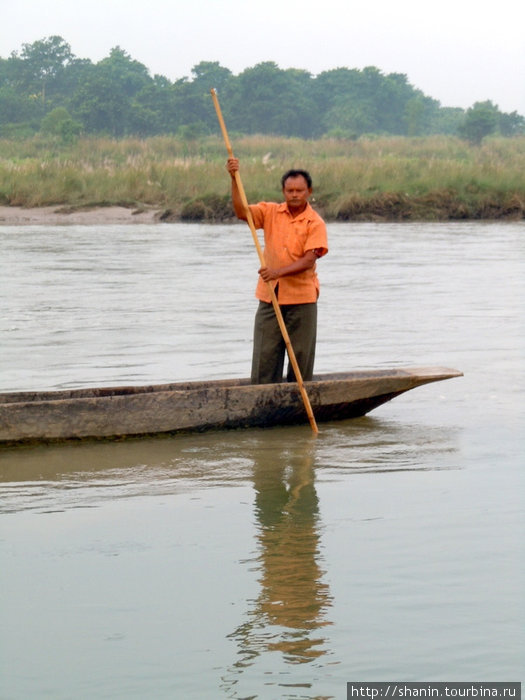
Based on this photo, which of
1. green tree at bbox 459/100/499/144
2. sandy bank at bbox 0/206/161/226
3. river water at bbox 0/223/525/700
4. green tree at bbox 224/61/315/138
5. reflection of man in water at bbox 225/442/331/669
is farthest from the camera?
green tree at bbox 224/61/315/138

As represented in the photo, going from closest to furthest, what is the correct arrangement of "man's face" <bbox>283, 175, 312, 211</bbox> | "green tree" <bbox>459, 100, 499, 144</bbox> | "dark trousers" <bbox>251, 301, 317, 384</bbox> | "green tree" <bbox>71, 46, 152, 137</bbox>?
"man's face" <bbox>283, 175, 312, 211</bbox> → "dark trousers" <bbox>251, 301, 317, 384</bbox> → "green tree" <bbox>71, 46, 152, 137</bbox> → "green tree" <bbox>459, 100, 499, 144</bbox>

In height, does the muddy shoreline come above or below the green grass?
below

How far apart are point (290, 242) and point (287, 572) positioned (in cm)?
229

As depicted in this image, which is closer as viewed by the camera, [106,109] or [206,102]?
[106,109]

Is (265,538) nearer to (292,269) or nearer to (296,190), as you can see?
(292,269)

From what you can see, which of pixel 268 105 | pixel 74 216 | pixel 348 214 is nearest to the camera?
pixel 348 214

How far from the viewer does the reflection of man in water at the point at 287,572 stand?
3.20 metres

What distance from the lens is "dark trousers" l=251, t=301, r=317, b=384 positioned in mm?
5934

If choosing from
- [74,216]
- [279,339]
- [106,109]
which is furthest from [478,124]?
[279,339]

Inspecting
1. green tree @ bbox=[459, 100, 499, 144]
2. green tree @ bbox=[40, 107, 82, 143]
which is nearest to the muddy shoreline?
green tree @ bbox=[40, 107, 82, 143]

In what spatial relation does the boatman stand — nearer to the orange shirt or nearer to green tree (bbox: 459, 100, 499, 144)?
the orange shirt

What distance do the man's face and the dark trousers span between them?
0.54 m

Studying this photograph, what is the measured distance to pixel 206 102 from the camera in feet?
167

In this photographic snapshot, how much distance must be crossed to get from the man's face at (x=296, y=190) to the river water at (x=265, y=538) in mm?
1150
